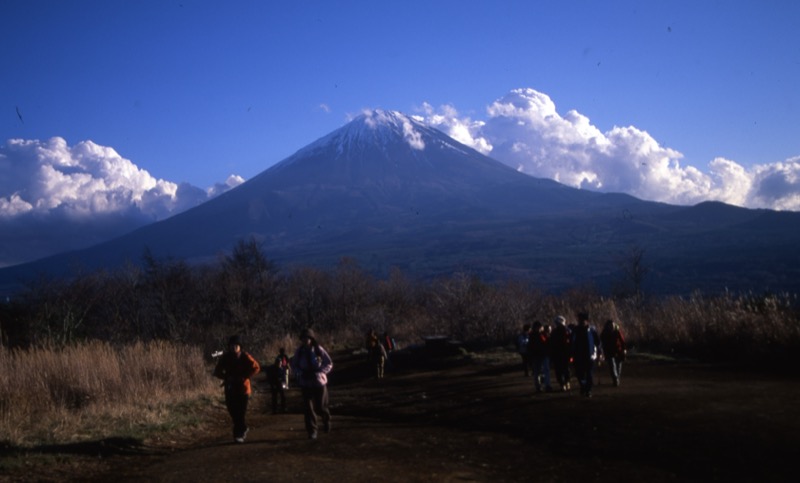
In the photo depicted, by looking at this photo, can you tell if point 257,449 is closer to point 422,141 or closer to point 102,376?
point 102,376

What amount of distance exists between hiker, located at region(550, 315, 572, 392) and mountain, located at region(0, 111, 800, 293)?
4678 cm

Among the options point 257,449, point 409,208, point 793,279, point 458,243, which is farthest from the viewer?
point 409,208

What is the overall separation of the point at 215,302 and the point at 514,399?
25.7 m

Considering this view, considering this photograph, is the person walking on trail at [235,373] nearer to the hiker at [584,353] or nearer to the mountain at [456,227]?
the hiker at [584,353]

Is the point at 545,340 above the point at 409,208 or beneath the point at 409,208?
beneath

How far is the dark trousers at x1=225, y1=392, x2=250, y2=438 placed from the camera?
9.44 metres

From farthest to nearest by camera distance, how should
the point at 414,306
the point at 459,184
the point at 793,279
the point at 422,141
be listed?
1. the point at 422,141
2. the point at 459,184
3. the point at 793,279
4. the point at 414,306

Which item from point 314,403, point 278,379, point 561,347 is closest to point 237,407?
point 314,403

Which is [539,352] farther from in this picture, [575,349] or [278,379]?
[278,379]

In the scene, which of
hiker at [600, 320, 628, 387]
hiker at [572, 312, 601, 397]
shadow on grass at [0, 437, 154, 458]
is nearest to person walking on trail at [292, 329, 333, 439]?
shadow on grass at [0, 437, 154, 458]

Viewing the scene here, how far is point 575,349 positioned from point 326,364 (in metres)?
5.19

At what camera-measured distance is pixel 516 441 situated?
975 cm

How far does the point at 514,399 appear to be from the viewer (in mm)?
12977

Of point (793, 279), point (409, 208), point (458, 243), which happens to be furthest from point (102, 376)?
point (409, 208)
